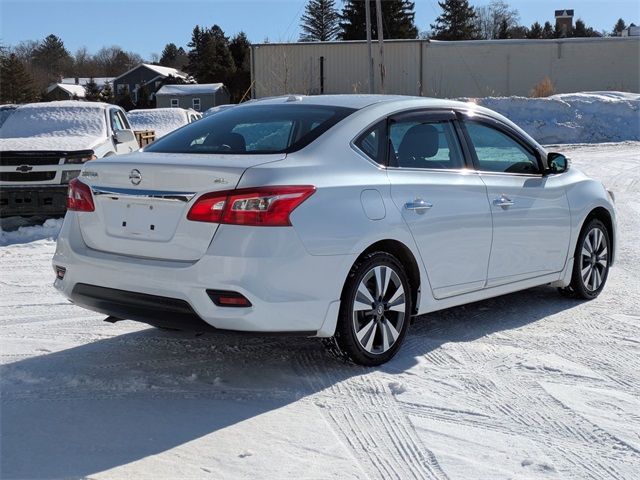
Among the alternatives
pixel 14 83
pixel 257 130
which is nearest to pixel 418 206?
pixel 257 130

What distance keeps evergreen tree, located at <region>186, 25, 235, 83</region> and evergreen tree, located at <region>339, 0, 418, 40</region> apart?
1250 cm

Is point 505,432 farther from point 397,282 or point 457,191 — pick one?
point 457,191

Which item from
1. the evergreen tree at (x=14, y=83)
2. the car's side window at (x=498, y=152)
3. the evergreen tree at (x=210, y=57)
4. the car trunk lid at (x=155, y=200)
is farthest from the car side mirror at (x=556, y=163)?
the evergreen tree at (x=210, y=57)

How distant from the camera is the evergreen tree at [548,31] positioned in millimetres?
88250

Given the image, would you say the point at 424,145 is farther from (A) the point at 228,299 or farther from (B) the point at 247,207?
(A) the point at 228,299

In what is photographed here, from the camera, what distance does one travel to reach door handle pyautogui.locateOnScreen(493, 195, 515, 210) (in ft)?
18.6

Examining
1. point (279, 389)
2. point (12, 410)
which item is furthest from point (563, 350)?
point (12, 410)

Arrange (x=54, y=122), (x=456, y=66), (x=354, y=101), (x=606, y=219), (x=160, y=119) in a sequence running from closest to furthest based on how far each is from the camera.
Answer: (x=354, y=101), (x=606, y=219), (x=54, y=122), (x=160, y=119), (x=456, y=66)

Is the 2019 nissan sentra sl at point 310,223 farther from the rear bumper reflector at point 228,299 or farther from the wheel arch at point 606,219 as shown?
the wheel arch at point 606,219

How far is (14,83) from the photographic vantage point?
224 feet

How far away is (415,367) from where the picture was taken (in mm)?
4930

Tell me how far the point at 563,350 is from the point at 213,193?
2556mm

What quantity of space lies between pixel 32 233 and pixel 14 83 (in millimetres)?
63553

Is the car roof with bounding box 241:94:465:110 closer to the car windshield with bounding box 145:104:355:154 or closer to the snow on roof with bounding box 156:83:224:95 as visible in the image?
the car windshield with bounding box 145:104:355:154
